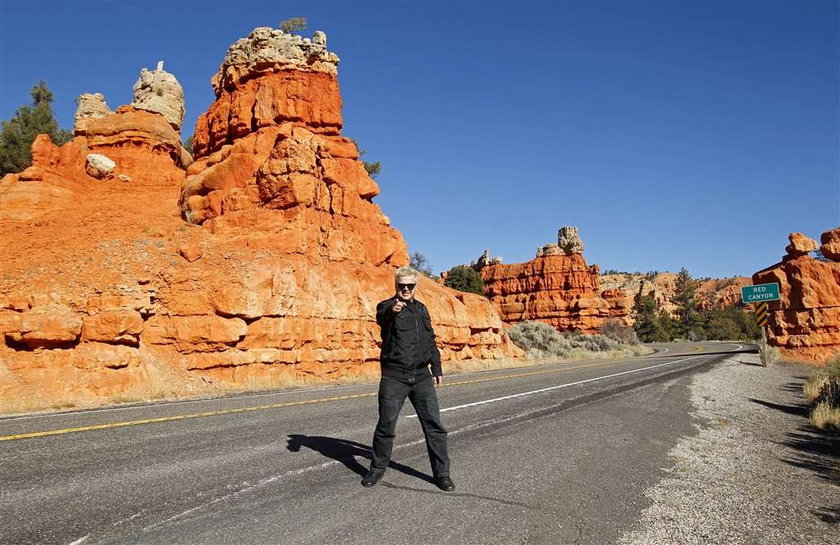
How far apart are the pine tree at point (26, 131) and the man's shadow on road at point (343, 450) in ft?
110

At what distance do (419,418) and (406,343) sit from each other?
0.77 m

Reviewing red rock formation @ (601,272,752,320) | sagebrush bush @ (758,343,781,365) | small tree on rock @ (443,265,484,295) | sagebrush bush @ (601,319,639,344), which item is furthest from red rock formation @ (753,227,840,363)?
red rock formation @ (601,272,752,320)

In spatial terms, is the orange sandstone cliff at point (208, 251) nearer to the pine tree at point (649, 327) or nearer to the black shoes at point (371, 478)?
the black shoes at point (371, 478)

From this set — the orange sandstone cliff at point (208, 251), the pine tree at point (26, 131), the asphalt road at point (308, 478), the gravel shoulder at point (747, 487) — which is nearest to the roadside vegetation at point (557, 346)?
the orange sandstone cliff at point (208, 251)

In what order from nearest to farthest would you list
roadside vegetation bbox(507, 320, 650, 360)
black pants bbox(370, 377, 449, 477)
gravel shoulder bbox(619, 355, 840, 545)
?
gravel shoulder bbox(619, 355, 840, 545), black pants bbox(370, 377, 449, 477), roadside vegetation bbox(507, 320, 650, 360)

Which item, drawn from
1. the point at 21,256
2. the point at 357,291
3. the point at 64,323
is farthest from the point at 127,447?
the point at 357,291

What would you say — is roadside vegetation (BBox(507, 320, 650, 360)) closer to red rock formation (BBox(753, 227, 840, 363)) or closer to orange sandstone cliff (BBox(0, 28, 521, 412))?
orange sandstone cliff (BBox(0, 28, 521, 412))

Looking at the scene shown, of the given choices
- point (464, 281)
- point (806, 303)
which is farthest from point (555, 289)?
point (806, 303)

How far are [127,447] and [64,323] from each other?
391 inches

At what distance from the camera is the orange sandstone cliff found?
46.5 feet

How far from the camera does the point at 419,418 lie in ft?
16.2

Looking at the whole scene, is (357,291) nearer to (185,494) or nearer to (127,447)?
(127,447)

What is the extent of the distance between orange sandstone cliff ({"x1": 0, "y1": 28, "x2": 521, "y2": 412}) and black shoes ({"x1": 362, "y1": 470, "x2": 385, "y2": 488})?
33.9ft

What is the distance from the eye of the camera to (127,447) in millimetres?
5895
